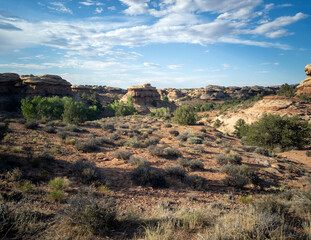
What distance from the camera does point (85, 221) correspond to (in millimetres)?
3342

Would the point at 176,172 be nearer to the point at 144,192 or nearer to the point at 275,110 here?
the point at 144,192

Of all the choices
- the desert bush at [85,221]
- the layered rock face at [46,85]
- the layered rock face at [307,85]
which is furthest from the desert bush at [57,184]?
the layered rock face at [46,85]

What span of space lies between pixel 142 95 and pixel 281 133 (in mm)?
66693

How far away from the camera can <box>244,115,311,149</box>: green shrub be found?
17578 millimetres

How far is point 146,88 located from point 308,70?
61046mm

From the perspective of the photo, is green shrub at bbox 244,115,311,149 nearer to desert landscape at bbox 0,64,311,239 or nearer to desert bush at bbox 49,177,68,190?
desert landscape at bbox 0,64,311,239

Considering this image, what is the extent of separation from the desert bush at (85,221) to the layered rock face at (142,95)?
7485cm

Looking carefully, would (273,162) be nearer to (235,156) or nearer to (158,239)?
(235,156)

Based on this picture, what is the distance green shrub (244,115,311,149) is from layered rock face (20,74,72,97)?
215ft

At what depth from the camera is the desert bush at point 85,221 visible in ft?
10.6

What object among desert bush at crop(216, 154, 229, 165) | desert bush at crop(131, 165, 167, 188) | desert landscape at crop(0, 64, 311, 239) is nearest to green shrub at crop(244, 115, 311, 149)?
desert landscape at crop(0, 64, 311, 239)

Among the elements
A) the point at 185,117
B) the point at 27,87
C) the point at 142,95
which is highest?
the point at 142,95

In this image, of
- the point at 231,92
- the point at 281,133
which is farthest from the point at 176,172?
the point at 231,92

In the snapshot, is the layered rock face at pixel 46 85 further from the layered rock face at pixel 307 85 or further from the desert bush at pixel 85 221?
the layered rock face at pixel 307 85
